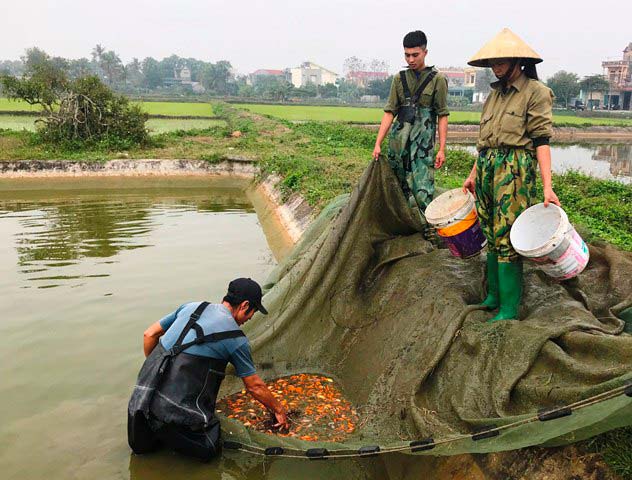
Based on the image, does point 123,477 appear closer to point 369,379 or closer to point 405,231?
point 369,379

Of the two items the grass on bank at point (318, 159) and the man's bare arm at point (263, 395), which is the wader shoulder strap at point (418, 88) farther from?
the man's bare arm at point (263, 395)

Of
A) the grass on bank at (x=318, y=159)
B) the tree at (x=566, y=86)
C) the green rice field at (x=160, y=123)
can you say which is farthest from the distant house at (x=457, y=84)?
the grass on bank at (x=318, y=159)

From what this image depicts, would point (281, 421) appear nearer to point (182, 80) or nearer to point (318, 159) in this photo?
point (318, 159)

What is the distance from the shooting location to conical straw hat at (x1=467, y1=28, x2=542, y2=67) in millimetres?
3346

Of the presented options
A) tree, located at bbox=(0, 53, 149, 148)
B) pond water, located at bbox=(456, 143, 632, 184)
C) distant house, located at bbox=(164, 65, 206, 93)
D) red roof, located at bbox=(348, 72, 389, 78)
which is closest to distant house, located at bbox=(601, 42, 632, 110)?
pond water, located at bbox=(456, 143, 632, 184)

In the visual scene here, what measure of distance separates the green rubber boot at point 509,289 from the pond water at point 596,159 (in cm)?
1439

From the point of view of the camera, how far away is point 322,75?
520 feet

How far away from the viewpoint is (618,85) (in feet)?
198

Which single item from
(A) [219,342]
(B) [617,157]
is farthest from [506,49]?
(B) [617,157]

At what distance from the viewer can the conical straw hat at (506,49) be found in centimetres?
335

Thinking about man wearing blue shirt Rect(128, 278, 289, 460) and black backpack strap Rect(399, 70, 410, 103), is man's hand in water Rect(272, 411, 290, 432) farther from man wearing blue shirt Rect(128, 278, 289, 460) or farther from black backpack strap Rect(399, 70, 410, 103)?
black backpack strap Rect(399, 70, 410, 103)

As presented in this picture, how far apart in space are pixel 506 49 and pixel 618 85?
223 feet

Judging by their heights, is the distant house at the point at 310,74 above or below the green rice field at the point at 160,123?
above

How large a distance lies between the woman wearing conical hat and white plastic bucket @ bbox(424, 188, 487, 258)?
0.27 m
